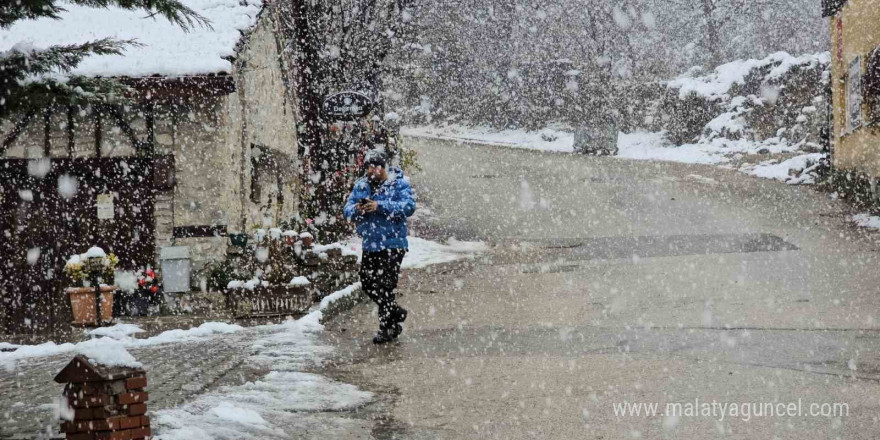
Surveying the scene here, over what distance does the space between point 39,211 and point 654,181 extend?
1729 centimetres

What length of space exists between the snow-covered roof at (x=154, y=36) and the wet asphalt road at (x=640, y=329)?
449cm

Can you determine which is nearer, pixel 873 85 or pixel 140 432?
pixel 140 432

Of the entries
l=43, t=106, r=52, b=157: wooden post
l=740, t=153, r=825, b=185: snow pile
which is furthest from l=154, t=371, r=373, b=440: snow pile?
l=740, t=153, r=825, b=185: snow pile

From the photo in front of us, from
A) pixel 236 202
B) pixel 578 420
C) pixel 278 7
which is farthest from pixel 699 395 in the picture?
pixel 278 7

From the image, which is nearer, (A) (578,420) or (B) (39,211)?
(A) (578,420)

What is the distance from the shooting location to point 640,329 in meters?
9.16

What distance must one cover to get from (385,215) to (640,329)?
2.73 metres

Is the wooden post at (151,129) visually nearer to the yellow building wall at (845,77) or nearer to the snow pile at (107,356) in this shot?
the snow pile at (107,356)

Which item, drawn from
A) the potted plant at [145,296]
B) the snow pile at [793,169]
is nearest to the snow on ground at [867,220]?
the snow pile at [793,169]

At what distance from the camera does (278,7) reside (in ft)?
60.1

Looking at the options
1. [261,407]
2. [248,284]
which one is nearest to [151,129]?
[248,284]

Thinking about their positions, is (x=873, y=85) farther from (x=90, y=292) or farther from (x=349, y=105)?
(x=90, y=292)

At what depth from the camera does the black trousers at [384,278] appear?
8.89 meters

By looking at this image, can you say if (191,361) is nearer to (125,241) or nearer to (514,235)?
(125,241)
